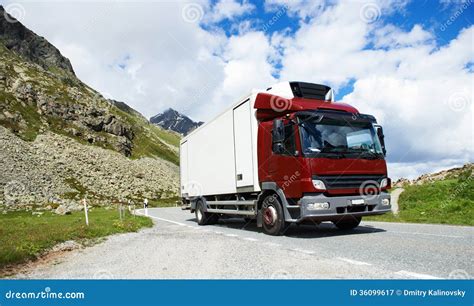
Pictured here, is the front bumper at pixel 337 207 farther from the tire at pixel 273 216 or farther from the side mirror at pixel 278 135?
the side mirror at pixel 278 135

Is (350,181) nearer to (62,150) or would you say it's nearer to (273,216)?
(273,216)

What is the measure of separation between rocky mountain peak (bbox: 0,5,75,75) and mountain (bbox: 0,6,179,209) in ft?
17.0

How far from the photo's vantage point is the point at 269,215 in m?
11.2

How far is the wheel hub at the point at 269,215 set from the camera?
11028mm

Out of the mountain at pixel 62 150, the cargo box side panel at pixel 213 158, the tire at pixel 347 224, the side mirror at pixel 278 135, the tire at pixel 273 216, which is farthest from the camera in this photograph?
the mountain at pixel 62 150

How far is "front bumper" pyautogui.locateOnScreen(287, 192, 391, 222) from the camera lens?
9.64 metres

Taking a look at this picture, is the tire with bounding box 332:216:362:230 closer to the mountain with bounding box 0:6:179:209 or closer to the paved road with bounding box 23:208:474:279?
the paved road with bounding box 23:208:474:279

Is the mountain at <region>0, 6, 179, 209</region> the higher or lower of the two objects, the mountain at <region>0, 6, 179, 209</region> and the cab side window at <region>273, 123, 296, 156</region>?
the higher

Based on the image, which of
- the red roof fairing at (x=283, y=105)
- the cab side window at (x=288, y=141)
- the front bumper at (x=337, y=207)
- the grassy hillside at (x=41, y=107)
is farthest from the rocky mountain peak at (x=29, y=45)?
the front bumper at (x=337, y=207)

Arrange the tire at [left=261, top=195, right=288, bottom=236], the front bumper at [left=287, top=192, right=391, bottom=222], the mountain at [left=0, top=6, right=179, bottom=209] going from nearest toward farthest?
the front bumper at [left=287, top=192, right=391, bottom=222]
the tire at [left=261, top=195, right=288, bottom=236]
the mountain at [left=0, top=6, right=179, bottom=209]

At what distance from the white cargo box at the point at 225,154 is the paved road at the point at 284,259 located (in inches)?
120

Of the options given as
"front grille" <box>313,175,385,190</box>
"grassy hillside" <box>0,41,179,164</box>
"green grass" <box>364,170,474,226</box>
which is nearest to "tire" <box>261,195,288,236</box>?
"front grille" <box>313,175,385,190</box>

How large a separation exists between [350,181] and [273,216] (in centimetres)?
243
